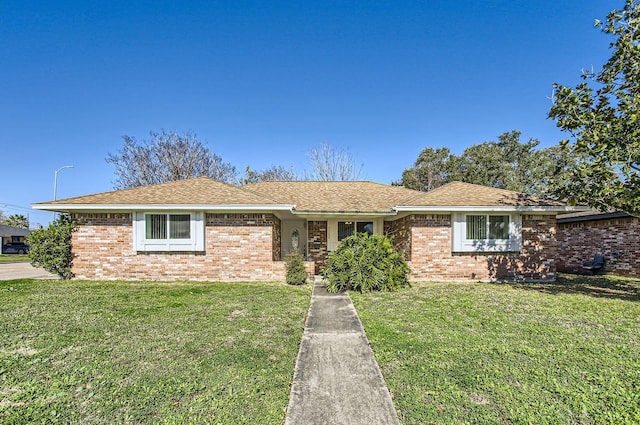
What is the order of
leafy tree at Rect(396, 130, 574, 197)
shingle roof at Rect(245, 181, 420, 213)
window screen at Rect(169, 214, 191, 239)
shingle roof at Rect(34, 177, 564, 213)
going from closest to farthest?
shingle roof at Rect(34, 177, 564, 213), window screen at Rect(169, 214, 191, 239), shingle roof at Rect(245, 181, 420, 213), leafy tree at Rect(396, 130, 574, 197)

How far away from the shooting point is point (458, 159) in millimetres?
31281

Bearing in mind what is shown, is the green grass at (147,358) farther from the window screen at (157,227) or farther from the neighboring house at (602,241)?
the neighboring house at (602,241)

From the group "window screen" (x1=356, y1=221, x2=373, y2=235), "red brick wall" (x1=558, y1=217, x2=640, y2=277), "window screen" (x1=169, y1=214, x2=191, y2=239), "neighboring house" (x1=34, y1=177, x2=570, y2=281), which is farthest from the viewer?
"window screen" (x1=356, y1=221, x2=373, y2=235)

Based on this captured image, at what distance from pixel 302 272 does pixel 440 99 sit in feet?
40.4

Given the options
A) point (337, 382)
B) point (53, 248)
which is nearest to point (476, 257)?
point (337, 382)

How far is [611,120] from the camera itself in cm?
710

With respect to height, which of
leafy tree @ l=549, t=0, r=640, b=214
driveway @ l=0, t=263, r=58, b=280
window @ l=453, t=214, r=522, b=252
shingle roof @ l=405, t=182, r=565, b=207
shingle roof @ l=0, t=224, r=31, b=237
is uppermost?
leafy tree @ l=549, t=0, r=640, b=214

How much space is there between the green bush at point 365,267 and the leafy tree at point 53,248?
28.5ft

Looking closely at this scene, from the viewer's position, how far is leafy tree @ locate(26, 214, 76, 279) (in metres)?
10.4

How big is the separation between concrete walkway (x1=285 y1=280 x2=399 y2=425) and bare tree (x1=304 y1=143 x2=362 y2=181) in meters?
22.5

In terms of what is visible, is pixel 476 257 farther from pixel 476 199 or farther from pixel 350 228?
pixel 350 228

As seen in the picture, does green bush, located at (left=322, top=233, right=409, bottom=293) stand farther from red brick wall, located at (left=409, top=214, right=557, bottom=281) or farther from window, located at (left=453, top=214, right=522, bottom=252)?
window, located at (left=453, top=214, right=522, bottom=252)

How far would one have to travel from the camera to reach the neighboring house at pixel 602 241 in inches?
452

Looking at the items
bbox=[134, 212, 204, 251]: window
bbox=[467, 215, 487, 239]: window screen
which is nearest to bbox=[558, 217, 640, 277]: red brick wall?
bbox=[467, 215, 487, 239]: window screen
